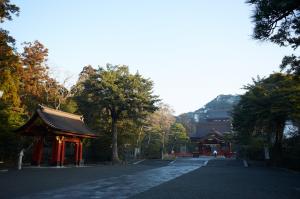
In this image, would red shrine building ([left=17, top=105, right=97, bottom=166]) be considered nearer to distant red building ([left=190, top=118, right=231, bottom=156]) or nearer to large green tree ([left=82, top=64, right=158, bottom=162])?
large green tree ([left=82, top=64, right=158, bottom=162])

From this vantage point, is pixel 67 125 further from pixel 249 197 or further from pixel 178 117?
pixel 178 117

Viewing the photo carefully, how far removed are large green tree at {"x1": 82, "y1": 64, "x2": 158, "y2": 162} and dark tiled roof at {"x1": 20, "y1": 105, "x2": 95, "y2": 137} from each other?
375 cm

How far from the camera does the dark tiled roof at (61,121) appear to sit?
1027 inches

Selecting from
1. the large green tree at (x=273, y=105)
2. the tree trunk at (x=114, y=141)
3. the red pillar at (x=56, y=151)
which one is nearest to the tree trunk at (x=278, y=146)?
the large green tree at (x=273, y=105)

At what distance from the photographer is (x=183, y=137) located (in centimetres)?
6322

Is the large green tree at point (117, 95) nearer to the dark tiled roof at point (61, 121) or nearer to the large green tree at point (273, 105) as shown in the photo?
the dark tiled roof at point (61, 121)

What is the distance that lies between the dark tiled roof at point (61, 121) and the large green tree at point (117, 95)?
3.75 metres

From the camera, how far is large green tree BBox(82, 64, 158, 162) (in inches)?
1373

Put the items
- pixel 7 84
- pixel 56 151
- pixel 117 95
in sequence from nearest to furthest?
pixel 7 84
pixel 56 151
pixel 117 95

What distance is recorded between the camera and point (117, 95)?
34875mm

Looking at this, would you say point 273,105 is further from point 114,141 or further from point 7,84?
point 7,84

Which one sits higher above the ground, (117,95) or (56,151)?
(117,95)

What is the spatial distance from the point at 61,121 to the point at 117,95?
319 inches

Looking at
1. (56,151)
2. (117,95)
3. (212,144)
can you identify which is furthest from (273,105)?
(212,144)
